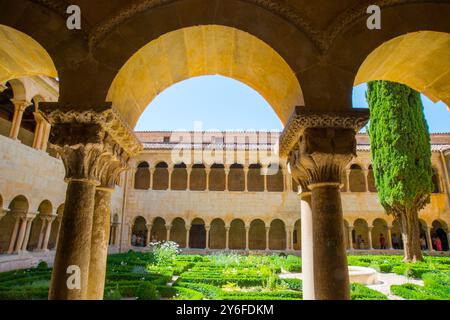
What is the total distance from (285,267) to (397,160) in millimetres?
8020

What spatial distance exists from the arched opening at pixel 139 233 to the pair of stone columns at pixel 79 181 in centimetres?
1950

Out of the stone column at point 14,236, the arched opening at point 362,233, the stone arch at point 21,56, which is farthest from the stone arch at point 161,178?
the stone arch at point 21,56

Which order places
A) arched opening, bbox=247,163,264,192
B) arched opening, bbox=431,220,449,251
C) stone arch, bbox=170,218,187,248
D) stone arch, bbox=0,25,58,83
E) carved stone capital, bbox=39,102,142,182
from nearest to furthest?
carved stone capital, bbox=39,102,142,182 → stone arch, bbox=0,25,58,83 → arched opening, bbox=431,220,449,251 → arched opening, bbox=247,163,264,192 → stone arch, bbox=170,218,187,248

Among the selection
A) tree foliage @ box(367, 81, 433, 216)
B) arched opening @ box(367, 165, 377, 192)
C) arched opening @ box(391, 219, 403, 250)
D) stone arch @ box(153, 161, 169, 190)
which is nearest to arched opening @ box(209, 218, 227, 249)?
stone arch @ box(153, 161, 169, 190)

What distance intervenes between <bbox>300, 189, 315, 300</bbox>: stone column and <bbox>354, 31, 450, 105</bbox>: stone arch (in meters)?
1.57

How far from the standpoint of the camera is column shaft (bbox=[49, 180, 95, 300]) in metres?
2.78

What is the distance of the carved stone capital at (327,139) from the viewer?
3.01 metres

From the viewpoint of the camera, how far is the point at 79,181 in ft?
10.1

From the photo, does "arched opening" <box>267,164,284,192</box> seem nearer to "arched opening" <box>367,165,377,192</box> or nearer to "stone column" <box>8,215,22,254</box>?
"arched opening" <box>367,165,377,192</box>

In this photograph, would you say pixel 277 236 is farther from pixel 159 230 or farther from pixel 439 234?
pixel 439 234

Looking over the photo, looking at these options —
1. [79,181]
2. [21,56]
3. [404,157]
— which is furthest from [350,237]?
[21,56]

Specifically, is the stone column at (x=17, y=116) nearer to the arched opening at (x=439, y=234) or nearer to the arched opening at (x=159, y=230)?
the arched opening at (x=159, y=230)
